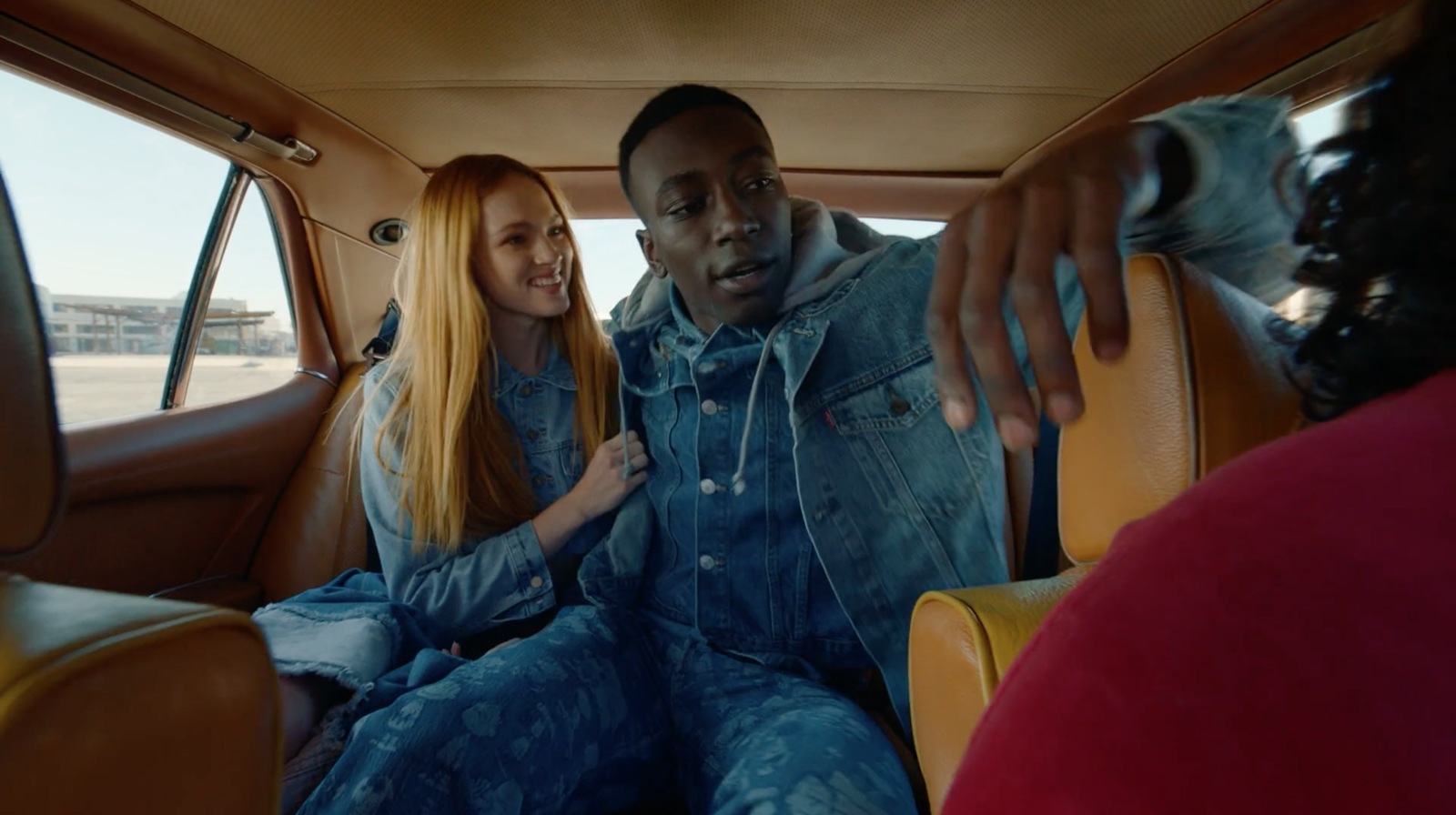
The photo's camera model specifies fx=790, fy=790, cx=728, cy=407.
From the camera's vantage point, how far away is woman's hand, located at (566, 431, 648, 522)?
4.54 ft

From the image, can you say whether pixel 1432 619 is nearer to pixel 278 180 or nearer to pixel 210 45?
pixel 210 45

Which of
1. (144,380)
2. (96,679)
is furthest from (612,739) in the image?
(144,380)

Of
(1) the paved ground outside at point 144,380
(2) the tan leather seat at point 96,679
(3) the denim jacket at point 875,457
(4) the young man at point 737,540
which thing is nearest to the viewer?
(2) the tan leather seat at point 96,679

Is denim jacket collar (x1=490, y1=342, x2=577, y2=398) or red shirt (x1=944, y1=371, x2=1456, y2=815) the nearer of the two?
red shirt (x1=944, y1=371, x2=1456, y2=815)

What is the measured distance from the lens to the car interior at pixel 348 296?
1.45ft

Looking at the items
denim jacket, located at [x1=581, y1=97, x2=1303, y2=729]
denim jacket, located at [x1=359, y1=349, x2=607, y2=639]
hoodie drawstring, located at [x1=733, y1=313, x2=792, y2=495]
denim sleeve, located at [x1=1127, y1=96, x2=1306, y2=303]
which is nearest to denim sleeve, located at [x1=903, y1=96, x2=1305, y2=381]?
denim sleeve, located at [x1=1127, y1=96, x2=1306, y2=303]

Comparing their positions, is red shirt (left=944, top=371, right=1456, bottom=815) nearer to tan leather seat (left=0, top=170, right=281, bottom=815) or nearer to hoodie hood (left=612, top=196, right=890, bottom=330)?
tan leather seat (left=0, top=170, right=281, bottom=815)

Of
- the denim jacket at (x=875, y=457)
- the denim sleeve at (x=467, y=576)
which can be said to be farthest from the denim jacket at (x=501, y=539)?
the denim jacket at (x=875, y=457)

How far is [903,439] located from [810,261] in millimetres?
325

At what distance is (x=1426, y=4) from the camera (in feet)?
1.43

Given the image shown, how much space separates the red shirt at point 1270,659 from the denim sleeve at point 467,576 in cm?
123

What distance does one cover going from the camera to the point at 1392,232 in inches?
16.6

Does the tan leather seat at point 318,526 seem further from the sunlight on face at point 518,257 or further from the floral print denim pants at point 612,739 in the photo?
the floral print denim pants at point 612,739

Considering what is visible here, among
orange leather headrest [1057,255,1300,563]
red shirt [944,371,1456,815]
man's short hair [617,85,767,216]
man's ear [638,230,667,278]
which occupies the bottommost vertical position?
red shirt [944,371,1456,815]
